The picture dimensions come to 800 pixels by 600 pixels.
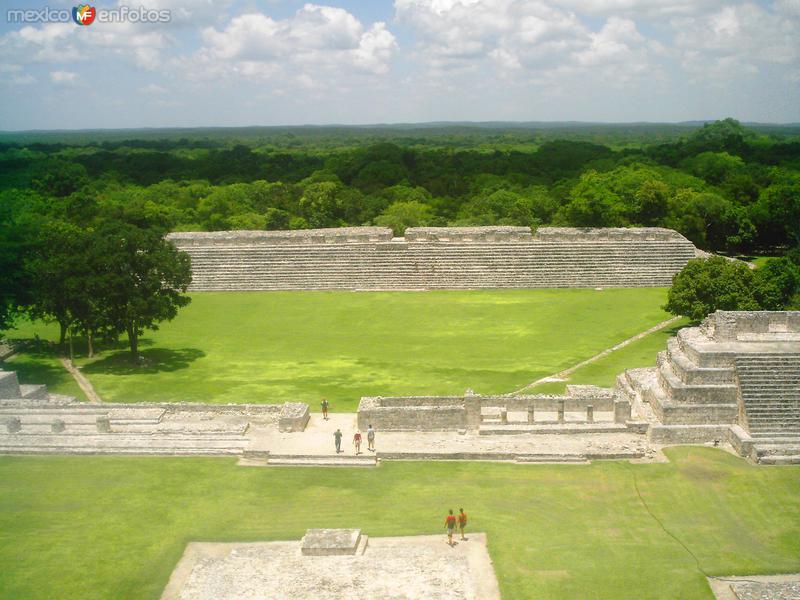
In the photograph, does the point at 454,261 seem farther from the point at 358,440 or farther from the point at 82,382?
the point at 358,440

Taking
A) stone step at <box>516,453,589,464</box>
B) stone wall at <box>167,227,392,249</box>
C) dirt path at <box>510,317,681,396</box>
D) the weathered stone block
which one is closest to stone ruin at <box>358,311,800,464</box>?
stone step at <box>516,453,589,464</box>

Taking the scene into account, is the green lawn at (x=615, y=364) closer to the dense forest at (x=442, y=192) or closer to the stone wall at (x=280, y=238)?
the stone wall at (x=280, y=238)

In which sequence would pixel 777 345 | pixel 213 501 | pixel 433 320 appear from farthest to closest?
pixel 433 320, pixel 777 345, pixel 213 501

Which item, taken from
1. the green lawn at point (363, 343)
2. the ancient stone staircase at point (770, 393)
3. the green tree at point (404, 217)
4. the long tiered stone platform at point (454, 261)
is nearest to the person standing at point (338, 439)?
the green lawn at point (363, 343)

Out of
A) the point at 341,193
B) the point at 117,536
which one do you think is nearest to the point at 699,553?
the point at 117,536

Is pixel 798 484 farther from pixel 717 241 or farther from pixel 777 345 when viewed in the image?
pixel 717 241

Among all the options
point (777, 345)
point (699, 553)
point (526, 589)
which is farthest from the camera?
point (777, 345)
